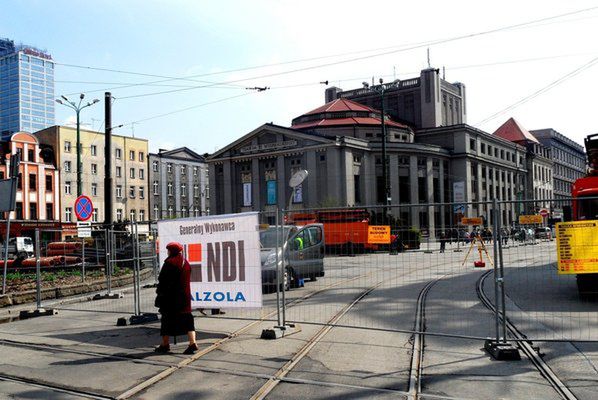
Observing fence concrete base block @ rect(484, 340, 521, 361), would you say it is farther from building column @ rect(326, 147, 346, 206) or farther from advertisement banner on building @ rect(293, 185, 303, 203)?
advertisement banner on building @ rect(293, 185, 303, 203)

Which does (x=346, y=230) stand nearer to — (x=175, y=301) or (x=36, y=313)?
(x=175, y=301)

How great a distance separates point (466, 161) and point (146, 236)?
231 ft

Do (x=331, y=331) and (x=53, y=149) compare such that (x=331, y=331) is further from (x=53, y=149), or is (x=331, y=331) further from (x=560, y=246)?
(x=53, y=149)

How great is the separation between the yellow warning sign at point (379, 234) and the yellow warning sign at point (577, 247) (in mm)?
2823

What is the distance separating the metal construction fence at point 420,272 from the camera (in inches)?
339

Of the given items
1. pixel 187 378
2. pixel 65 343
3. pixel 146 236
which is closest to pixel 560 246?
pixel 187 378

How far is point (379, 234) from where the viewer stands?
380 inches

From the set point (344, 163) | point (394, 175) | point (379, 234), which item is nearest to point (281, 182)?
point (344, 163)

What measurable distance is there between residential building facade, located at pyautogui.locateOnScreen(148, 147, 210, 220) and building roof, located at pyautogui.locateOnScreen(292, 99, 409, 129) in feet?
64.4

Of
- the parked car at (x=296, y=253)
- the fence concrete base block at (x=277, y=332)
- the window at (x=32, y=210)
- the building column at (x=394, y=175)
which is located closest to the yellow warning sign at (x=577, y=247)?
the fence concrete base block at (x=277, y=332)

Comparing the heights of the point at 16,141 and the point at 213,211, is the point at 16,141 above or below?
above

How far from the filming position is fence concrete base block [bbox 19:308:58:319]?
38.8ft

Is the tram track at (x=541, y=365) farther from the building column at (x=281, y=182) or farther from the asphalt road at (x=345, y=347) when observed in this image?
the building column at (x=281, y=182)

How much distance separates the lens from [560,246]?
24.4 ft
